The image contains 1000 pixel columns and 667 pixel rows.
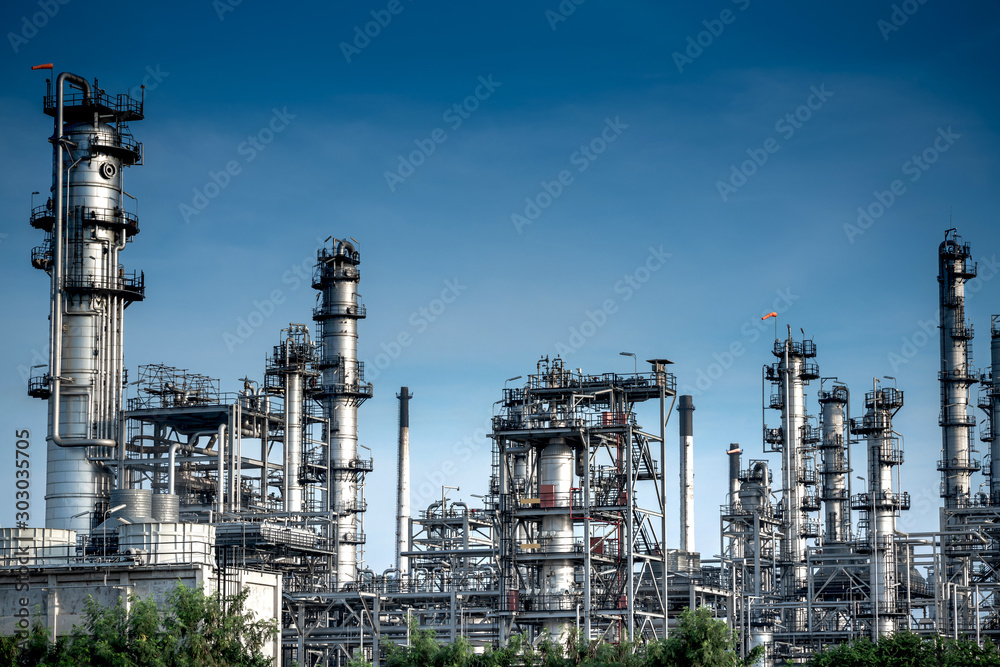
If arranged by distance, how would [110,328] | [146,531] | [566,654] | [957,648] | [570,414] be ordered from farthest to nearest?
[110,328] < [570,414] < [566,654] < [957,648] < [146,531]

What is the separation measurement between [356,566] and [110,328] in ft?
68.8

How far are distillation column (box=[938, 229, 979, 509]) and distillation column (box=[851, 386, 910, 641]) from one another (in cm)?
322

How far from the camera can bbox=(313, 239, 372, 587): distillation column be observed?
8075cm

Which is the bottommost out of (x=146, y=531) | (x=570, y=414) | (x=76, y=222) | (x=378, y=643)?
(x=378, y=643)

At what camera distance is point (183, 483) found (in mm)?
71312

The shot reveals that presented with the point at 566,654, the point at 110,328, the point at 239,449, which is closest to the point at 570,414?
the point at 566,654

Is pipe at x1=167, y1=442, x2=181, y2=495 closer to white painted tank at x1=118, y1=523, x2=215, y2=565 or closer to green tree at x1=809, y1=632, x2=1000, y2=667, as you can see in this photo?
white painted tank at x1=118, y1=523, x2=215, y2=565

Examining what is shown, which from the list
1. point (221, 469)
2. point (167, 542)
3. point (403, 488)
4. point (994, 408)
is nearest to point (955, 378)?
point (994, 408)

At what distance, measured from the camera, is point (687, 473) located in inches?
3639

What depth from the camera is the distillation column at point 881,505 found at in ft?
265

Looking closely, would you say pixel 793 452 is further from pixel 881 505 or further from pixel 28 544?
pixel 28 544

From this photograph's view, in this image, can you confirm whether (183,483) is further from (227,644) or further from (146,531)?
(227,644)

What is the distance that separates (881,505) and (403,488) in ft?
95.4

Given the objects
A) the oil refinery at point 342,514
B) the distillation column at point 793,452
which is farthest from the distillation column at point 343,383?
the distillation column at point 793,452
